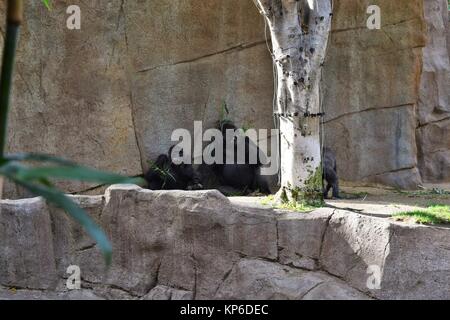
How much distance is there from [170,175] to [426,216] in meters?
4.33

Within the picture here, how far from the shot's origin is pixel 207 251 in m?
6.33

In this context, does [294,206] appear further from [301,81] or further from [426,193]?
[426,193]

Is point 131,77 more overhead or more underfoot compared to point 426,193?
more overhead

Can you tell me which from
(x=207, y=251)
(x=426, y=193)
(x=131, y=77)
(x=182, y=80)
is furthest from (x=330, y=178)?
(x=207, y=251)

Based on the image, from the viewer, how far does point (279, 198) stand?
745cm

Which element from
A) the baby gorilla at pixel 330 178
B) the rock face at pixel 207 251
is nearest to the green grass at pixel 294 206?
the rock face at pixel 207 251

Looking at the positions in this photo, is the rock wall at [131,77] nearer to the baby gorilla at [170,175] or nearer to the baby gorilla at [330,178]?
the baby gorilla at [170,175]

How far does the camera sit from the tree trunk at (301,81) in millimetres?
7293

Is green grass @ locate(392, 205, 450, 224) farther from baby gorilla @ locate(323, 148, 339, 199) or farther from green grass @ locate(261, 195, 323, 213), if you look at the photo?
baby gorilla @ locate(323, 148, 339, 199)

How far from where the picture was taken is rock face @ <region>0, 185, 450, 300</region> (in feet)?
19.8

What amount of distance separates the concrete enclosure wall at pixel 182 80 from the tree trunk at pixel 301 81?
3.10 meters

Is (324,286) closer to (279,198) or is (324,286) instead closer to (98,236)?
(279,198)

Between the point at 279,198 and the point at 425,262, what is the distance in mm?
1929
